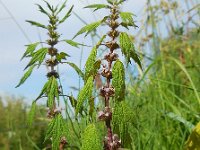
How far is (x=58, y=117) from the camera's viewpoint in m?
1.35

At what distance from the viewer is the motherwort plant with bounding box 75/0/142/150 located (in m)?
1.18

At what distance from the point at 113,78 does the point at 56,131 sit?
266 mm

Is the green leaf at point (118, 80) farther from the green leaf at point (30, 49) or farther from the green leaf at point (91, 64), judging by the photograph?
the green leaf at point (30, 49)

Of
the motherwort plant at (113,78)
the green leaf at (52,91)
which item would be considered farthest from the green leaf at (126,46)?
the green leaf at (52,91)

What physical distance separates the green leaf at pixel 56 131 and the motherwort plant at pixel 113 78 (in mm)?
106

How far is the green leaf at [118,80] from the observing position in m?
1.16

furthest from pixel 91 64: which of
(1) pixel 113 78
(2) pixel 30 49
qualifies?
(2) pixel 30 49

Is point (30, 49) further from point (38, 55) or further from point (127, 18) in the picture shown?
point (127, 18)

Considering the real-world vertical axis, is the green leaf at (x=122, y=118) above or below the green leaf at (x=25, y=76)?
below

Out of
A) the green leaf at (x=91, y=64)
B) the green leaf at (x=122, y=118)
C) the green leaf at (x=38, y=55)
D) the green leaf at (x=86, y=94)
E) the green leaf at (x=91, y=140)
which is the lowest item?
the green leaf at (x=91, y=140)

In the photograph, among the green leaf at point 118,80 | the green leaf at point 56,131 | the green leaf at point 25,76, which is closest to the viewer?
the green leaf at point 118,80

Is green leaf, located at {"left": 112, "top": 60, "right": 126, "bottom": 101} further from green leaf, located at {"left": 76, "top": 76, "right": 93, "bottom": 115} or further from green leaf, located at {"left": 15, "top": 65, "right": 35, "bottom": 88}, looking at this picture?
green leaf, located at {"left": 15, "top": 65, "right": 35, "bottom": 88}

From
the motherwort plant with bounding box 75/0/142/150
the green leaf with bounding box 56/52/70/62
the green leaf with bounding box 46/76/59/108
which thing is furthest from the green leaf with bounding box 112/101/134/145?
the green leaf with bounding box 56/52/70/62

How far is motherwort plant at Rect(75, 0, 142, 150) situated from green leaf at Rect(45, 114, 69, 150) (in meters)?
0.11
